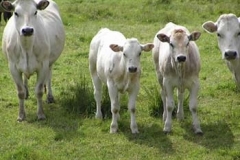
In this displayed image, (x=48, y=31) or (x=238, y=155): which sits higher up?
(x=48, y=31)

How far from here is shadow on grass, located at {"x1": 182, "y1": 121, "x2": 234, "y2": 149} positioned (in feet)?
26.6

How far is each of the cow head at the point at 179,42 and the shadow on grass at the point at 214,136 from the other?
120 centimetres

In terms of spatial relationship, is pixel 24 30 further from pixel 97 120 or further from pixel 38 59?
pixel 97 120

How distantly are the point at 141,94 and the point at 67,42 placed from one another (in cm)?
481

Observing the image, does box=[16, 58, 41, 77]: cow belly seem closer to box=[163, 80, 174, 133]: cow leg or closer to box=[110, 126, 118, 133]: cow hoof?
box=[110, 126, 118, 133]: cow hoof

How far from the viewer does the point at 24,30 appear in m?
8.64

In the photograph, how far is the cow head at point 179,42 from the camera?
26.4ft

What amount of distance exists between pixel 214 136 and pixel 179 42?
4.94ft

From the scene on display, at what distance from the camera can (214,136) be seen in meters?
8.45

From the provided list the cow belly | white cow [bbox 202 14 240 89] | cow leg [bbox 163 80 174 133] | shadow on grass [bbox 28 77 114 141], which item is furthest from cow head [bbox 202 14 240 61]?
the cow belly

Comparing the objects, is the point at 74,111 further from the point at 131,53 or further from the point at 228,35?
the point at 228,35

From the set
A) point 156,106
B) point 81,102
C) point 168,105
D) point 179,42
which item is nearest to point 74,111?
point 81,102

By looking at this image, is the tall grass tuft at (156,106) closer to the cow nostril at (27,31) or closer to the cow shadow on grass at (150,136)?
the cow shadow on grass at (150,136)

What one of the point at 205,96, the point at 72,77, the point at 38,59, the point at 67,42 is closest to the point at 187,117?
the point at 205,96
